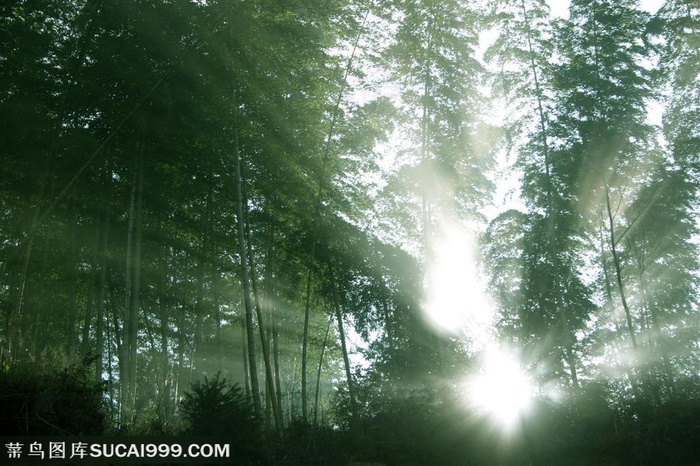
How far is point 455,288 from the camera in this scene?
11.1 m

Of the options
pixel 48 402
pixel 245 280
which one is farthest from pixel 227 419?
pixel 245 280

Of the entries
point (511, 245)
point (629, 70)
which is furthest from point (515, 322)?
point (629, 70)

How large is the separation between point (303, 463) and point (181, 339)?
6854 mm

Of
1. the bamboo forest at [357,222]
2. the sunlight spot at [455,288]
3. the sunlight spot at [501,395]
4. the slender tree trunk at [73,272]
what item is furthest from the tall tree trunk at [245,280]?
the sunlight spot at [455,288]

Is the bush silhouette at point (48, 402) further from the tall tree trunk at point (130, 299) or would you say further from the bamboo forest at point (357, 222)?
the tall tree trunk at point (130, 299)

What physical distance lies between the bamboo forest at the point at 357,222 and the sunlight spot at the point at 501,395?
55mm

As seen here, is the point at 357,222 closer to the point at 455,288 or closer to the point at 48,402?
the point at 455,288

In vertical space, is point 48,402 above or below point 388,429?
above

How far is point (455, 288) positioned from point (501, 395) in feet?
10.3

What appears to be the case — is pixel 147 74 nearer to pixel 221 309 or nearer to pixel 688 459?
pixel 221 309

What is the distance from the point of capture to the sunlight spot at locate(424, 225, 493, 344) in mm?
10578

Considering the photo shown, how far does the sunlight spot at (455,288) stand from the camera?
10.6 metres

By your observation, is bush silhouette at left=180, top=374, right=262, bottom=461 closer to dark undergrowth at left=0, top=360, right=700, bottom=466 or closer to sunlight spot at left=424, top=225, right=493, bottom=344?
dark undergrowth at left=0, top=360, right=700, bottom=466

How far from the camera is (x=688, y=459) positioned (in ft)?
21.3
